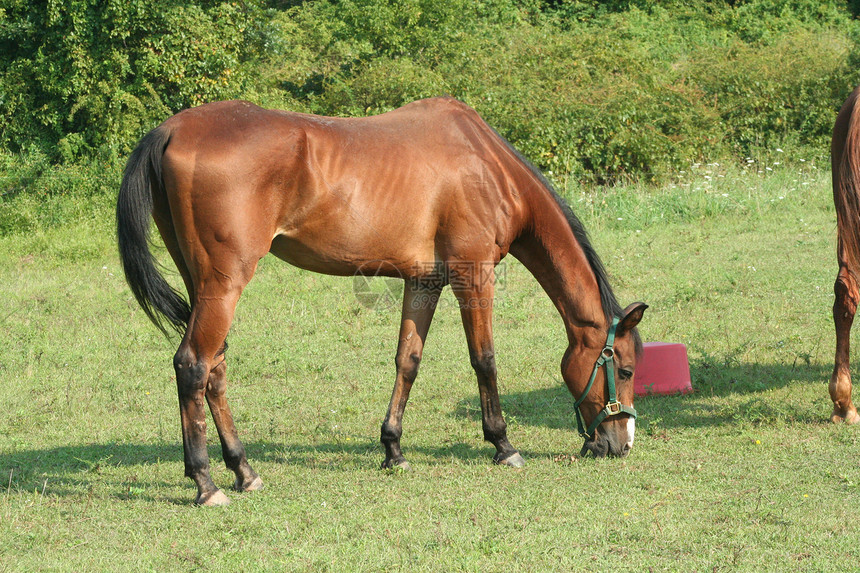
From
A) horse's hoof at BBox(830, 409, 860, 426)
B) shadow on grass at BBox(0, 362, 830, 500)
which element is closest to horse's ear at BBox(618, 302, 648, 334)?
shadow on grass at BBox(0, 362, 830, 500)

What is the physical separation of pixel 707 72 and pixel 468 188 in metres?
14.4

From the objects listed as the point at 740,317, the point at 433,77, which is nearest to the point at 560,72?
the point at 433,77

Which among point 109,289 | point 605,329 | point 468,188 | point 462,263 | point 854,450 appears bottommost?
→ point 109,289

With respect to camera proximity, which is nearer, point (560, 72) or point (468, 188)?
point (468, 188)

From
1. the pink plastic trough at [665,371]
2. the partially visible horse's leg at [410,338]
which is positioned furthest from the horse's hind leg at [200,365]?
the pink plastic trough at [665,371]

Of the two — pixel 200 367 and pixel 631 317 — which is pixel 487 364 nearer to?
pixel 631 317

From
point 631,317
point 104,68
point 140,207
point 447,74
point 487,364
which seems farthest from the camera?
point 447,74

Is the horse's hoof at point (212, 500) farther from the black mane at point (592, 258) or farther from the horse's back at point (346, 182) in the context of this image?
the black mane at point (592, 258)

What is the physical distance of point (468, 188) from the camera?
5113 mm

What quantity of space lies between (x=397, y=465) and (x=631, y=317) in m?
1.71

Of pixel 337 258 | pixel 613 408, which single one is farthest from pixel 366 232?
pixel 613 408

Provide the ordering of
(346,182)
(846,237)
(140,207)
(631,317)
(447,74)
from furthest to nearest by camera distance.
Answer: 1. (447,74)
2. (846,237)
3. (631,317)
4. (346,182)
5. (140,207)

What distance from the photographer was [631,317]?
16.9 ft

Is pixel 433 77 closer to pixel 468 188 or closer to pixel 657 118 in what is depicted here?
pixel 657 118
